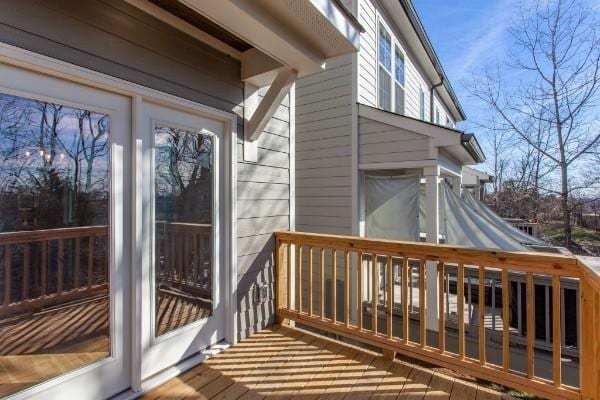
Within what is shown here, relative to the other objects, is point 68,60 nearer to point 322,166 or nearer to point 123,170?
point 123,170

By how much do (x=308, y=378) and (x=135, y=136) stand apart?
6.57ft

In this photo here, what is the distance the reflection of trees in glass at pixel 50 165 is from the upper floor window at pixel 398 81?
5.68 meters

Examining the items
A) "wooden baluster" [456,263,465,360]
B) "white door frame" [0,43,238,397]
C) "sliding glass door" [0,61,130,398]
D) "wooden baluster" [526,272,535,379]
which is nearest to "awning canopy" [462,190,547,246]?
"wooden baluster" [456,263,465,360]

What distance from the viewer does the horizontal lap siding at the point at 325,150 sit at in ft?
16.3

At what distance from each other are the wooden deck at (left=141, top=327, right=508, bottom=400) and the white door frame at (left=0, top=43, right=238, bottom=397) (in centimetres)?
28

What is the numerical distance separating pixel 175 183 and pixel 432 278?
11.2 ft

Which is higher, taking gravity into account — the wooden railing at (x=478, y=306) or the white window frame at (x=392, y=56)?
the white window frame at (x=392, y=56)

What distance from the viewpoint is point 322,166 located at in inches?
208

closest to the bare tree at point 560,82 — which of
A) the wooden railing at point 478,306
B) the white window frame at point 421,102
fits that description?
the white window frame at point 421,102

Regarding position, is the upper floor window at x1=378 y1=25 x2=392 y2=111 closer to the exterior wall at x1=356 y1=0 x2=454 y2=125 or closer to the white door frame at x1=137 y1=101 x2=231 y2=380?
the exterior wall at x1=356 y1=0 x2=454 y2=125

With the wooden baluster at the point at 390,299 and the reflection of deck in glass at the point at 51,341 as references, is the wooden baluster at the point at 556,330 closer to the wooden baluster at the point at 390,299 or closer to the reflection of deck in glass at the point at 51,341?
the wooden baluster at the point at 390,299

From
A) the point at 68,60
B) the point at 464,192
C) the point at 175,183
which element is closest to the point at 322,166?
the point at 464,192

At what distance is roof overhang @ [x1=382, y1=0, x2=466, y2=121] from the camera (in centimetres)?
561

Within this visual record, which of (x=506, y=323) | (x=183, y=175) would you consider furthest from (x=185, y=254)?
(x=506, y=323)
